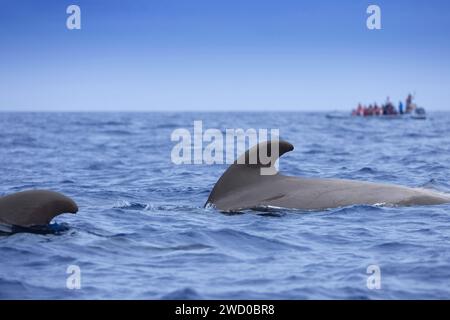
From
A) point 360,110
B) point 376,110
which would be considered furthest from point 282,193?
point 360,110

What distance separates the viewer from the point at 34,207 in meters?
11.0

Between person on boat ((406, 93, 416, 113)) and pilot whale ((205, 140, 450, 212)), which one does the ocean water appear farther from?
person on boat ((406, 93, 416, 113))

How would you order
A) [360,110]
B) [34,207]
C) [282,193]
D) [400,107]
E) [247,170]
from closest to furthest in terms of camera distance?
[34,207]
[282,193]
[247,170]
[400,107]
[360,110]

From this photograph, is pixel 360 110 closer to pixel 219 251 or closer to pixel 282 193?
pixel 282 193

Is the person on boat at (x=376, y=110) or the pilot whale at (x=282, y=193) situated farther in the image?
the person on boat at (x=376, y=110)

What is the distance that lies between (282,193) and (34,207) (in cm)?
459

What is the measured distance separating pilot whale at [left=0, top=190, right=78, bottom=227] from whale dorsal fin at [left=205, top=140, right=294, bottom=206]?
347cm

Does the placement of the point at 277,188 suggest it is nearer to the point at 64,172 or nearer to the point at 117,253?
the point at 117,253

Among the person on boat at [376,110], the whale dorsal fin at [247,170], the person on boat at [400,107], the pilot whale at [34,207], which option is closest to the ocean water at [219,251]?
the pilot whale at [34,207]

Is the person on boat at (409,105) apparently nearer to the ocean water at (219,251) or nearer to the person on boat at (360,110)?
the person on boat at (360,110)

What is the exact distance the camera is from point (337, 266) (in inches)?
385

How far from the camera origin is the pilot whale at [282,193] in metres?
13.4
